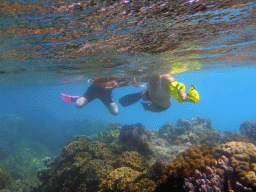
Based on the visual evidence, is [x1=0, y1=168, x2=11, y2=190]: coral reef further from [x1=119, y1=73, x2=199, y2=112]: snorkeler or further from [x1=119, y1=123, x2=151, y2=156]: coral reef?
[x1=119, y1=73, x2=199, y2=112]: snorkeler

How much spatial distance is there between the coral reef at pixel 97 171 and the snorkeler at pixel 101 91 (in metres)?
4.39

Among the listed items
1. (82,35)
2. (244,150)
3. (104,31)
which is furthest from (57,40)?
Answer: (244,150)

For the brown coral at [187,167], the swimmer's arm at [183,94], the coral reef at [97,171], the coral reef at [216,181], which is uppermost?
the swimmer's arm at [183,94]

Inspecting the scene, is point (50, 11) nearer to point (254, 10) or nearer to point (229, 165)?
point (254, 10)

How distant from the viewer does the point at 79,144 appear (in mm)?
8797

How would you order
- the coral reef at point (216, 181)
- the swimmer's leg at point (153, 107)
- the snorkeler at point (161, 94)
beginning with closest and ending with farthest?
the coral reef at point (216, 181) → the snorkeler at point (161, 94) → the swimmer's leg at point (153, 107)

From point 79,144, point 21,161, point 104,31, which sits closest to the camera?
point 104,31

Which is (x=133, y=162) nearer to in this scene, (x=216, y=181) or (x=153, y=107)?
(x=216, y=181)

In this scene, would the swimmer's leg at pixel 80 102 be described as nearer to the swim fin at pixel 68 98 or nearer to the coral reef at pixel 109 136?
the swim fin at pixel 68 98

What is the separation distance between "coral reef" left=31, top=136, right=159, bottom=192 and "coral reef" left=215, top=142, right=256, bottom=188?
2.56 m

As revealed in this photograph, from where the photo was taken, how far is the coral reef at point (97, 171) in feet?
17.2

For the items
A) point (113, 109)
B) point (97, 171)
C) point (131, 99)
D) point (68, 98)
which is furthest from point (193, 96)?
point (68, 98)

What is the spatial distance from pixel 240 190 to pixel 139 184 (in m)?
2.88

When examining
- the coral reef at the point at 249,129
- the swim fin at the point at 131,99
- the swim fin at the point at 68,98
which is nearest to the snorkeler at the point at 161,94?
the swim fin at the point at 131,99
